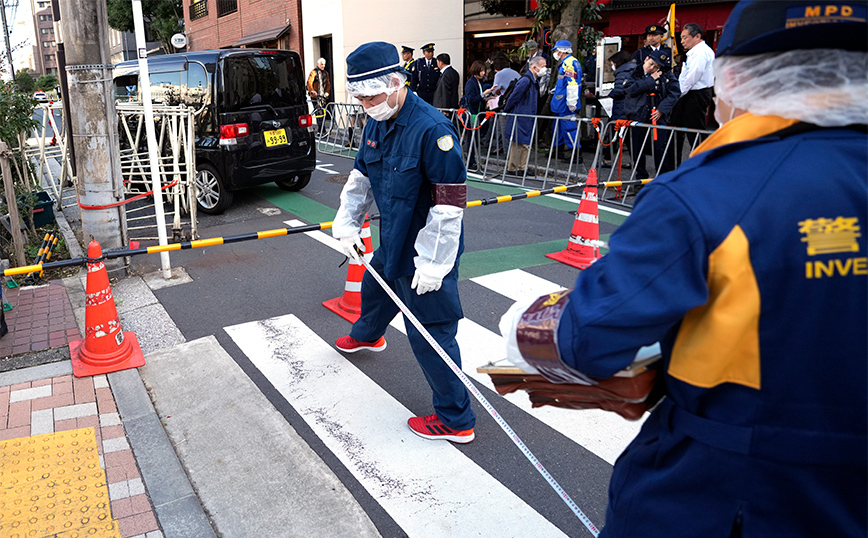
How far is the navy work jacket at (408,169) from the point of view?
3412 mm

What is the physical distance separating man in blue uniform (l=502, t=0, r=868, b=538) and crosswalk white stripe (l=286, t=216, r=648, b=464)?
1.77 m

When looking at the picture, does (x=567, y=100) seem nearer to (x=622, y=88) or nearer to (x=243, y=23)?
(x=622, y=88)

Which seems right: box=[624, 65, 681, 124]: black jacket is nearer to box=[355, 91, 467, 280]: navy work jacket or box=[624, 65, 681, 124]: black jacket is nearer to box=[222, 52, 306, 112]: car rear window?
box=[222, 52, 306, 112]: car rear window

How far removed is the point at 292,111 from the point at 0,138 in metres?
3.55

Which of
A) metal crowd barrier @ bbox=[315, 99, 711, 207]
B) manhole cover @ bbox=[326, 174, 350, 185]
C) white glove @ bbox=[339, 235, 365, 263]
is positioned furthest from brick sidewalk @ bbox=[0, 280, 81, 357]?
metal crowd barrier @ bbox=[315, 99, 711, 207]

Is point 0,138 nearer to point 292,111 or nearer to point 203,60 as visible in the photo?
point 203,60

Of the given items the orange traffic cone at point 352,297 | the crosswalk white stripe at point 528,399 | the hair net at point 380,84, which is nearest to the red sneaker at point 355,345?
the crosswalk white stripe at point 528,399

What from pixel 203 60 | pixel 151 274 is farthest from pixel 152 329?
pixel 203 60

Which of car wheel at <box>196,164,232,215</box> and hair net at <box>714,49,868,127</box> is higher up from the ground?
hair net at <box>714,49,868,127</box>

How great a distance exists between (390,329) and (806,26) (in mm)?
4229

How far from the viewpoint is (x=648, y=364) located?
5.30 ft

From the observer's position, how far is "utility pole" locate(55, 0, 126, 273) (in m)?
5.97

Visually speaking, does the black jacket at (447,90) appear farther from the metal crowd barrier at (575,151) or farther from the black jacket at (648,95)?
the black jacket at (648,95)

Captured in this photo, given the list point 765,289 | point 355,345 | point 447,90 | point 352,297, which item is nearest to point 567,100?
point 447,90
